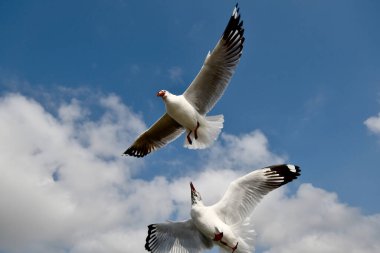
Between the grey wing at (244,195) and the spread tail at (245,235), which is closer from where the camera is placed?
the spread tail at (245,235)

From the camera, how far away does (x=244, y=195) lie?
729 centimetres

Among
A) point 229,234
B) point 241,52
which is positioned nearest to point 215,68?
point 241,52

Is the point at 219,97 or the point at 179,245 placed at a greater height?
the point at 219,97

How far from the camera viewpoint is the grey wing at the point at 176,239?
7477 millimetres

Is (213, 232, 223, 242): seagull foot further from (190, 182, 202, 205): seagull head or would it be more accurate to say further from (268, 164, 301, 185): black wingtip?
(268, 164, 301, 185): black wingtip

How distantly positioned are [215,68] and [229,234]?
8.97 ft

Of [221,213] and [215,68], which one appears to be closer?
Result: [221,213]

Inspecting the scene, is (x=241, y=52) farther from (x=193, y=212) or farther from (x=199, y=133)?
(x=193, y=212)

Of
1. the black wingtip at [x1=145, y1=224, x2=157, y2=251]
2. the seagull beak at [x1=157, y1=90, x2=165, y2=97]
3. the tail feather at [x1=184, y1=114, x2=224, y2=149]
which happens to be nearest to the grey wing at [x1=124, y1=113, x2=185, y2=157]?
the seagull beak at [x1=157, y1=90, x2=165, y2=97]

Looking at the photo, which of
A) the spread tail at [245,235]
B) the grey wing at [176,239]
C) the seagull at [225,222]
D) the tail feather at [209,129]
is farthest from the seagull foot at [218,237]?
the tail feather at [209,129]

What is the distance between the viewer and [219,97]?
8359mm

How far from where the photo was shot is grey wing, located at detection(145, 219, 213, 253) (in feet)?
24.5

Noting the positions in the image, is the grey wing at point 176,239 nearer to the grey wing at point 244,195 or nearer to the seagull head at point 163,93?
the grey wing at point 244,195

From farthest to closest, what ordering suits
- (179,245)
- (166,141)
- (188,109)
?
(166,141)
(188,109)
(179,245)
